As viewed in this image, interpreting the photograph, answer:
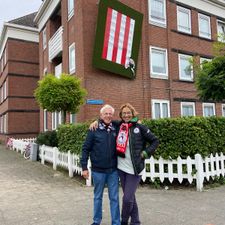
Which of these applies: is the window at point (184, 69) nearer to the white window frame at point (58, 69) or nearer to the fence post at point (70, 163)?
the white window frame at point (58, 69)

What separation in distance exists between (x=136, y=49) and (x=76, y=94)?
4.65m

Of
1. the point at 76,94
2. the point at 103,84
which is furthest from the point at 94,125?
the point at 103,84

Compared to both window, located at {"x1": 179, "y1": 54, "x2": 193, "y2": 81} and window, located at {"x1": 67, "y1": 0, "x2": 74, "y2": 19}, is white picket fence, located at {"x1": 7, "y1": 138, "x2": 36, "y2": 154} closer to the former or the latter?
window, located at {"x1": 67, "y1": 0, "x2": 74, "y2": 19}

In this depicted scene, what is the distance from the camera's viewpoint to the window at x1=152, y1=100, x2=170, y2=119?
620 inches

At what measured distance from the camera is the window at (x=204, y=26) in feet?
62.0

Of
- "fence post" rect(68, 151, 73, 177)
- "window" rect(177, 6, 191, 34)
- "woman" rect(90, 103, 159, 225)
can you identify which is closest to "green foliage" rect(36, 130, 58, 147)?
"fence post" rect(68, 151, 73, 177)

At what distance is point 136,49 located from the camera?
14914mm

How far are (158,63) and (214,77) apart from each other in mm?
6782

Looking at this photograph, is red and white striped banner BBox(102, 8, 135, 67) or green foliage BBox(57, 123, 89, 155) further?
red and white striped banner BBox(102, 8, 135, 67)

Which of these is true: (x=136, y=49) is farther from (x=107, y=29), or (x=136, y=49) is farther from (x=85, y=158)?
(x=85, y=158)

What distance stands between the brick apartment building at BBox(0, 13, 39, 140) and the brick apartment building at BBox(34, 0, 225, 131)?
5.85 m

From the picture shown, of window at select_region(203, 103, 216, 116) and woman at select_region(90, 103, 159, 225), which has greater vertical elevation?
window at select_region(203, 103, 216, 116)

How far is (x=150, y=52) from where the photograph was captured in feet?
52.0

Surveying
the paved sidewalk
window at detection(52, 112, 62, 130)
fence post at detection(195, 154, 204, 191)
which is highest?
window at detection(52, 112, 62, 130)
